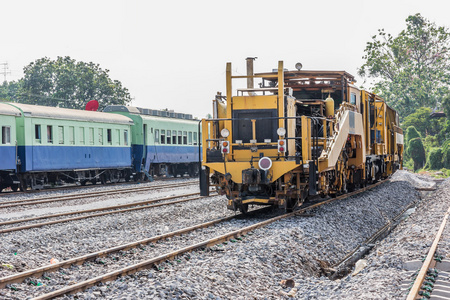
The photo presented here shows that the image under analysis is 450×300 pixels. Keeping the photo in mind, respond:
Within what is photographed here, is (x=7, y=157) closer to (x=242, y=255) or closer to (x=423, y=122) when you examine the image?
(x=242, y=255)

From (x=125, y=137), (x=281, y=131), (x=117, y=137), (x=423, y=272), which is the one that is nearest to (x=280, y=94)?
(x=281, y=131)

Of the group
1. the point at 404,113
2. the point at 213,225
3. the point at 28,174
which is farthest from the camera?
the point at 404,113

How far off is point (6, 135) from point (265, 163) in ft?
41.4

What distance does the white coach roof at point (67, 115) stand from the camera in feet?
74.3

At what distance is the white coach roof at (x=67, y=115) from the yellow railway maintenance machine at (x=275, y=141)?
1118 centimetres

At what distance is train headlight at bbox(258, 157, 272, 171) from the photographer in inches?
477

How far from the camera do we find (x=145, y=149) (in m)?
29.7

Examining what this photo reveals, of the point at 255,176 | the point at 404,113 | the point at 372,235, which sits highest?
the point at 404,113

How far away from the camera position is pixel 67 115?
80.1 ft

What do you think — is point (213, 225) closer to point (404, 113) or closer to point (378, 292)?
point (378, 292)

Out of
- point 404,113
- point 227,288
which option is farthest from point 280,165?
point 404,113

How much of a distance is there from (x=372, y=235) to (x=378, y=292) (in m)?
6.55

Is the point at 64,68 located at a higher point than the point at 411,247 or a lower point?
higher

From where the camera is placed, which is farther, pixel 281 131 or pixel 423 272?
pixel 281 131
